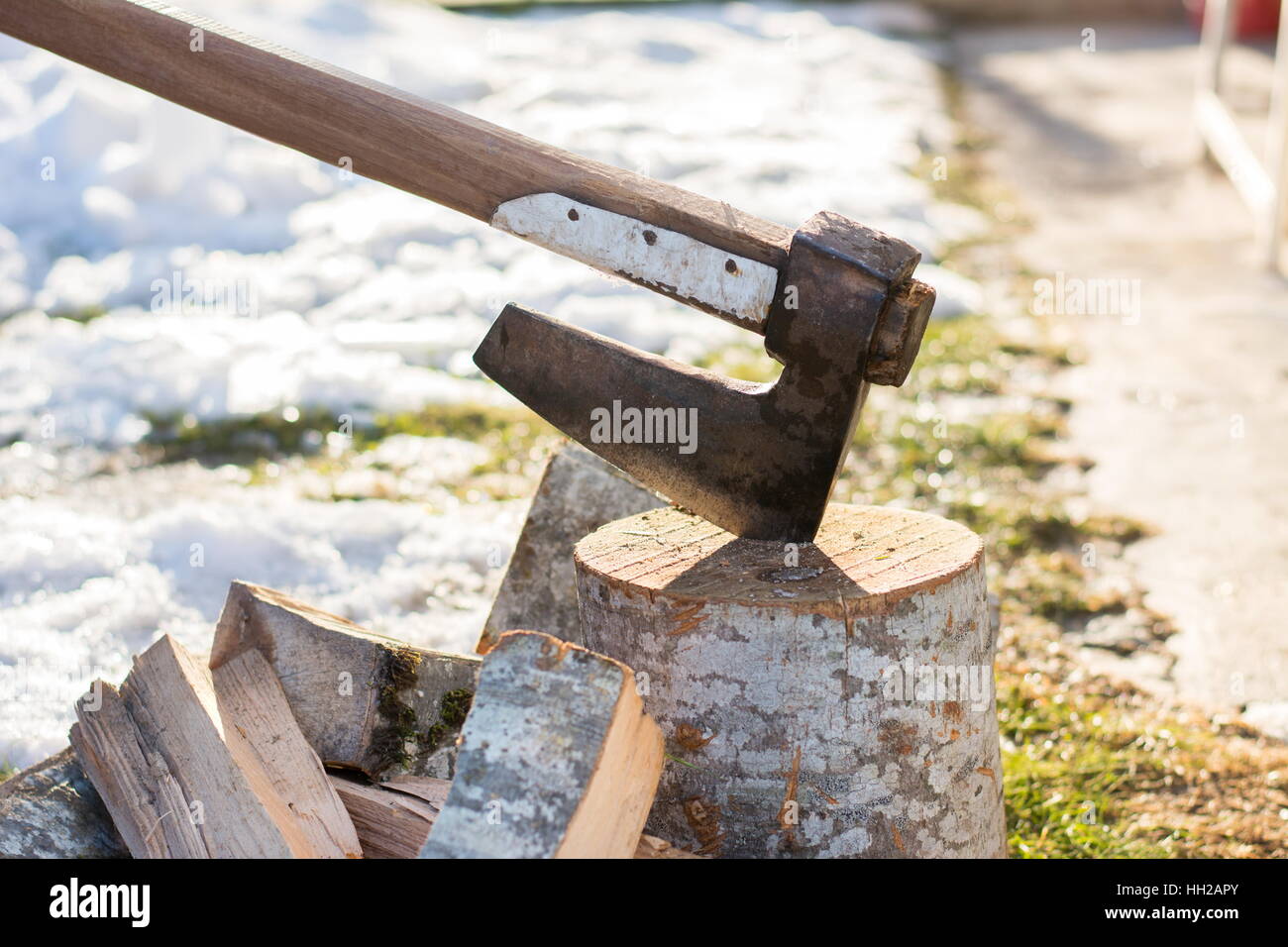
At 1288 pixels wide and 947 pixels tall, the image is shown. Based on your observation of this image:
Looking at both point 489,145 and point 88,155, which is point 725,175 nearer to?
point 88,155

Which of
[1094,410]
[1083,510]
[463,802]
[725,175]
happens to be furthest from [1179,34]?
[463,802]

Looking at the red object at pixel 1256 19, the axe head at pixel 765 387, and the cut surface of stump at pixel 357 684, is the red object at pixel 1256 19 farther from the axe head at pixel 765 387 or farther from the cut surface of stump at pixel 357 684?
the cut surface of stump at pixel 357 684

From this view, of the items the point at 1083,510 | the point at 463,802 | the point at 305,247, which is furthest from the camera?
the point at 305,247

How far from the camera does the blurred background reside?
3.04 meters

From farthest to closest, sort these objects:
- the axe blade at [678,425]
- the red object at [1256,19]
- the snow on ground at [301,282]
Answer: the red object at [1256,19], the snow on ground at [301,282], the axe blade at [678,425]

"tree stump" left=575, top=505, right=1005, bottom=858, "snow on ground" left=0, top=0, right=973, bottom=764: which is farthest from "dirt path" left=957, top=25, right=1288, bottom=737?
"tree stump" left=575, top=505, right=1005, bottom=858

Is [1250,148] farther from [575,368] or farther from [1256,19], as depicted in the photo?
[575,368]

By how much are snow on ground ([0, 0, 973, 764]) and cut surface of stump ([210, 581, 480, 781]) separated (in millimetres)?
702

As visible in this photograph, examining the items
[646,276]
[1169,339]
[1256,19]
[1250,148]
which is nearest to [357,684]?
[646,276]

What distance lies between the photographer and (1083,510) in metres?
3.95

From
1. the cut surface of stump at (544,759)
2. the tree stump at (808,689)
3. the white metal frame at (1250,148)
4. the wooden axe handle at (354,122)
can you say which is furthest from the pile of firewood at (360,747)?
the white metal frame at (1250,148)

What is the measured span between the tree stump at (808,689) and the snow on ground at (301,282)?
116 centimetres

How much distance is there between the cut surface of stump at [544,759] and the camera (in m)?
1.66
